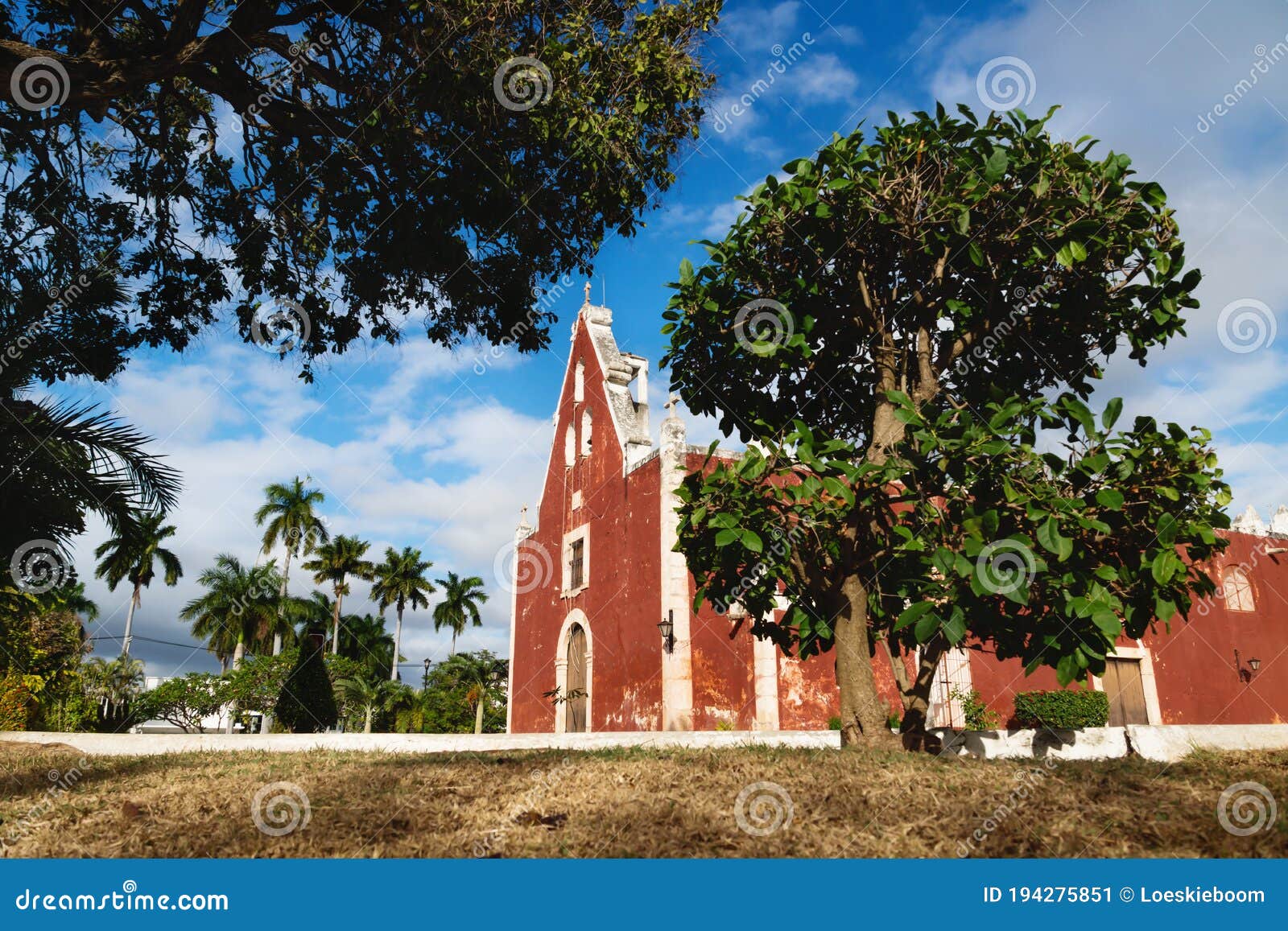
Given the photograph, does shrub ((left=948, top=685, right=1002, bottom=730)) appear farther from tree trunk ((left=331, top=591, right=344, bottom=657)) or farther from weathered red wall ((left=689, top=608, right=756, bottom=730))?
tree trunk ((left=331, top=591, right=344, bottom=657))

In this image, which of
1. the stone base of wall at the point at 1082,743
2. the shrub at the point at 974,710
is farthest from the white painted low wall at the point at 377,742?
the shrub at the point at 974,710

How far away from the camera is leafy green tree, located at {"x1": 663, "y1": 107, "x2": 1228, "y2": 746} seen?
6.34 meters

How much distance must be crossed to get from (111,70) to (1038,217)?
846 cm

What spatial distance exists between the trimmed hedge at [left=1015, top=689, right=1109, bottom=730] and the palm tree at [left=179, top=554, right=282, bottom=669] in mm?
40535

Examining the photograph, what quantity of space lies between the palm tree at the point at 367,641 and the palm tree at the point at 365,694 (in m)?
11.3

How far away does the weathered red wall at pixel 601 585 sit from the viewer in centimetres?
1911

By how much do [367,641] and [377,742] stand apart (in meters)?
47.3

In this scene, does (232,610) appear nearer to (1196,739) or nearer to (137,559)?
(137,559)

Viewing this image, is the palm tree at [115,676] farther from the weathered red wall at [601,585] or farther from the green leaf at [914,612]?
the green leaf at [914,612]

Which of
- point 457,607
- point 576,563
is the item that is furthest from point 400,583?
point 576,563

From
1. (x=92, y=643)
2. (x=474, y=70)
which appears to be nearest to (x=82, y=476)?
(x=474, y=70)

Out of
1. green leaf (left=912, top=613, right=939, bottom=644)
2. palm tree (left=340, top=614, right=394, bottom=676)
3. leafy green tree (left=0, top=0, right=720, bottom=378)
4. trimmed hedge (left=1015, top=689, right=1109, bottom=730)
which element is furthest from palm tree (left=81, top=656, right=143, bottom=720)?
green leaf (left=912, top=613, right=939, bottom=644)

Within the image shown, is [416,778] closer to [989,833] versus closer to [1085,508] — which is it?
[989,833]

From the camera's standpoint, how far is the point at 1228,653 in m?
24.5
